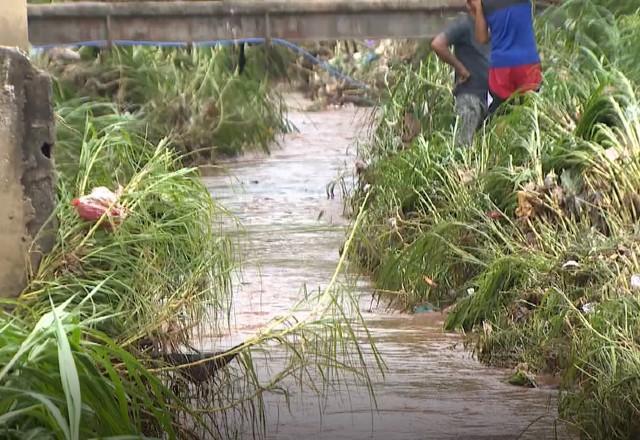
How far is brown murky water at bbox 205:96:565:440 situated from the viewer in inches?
269

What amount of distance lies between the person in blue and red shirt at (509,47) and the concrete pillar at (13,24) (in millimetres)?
5101

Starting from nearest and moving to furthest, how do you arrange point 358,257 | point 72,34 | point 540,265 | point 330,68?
point 540,265, point 358,257, point 72,34, point 330,68

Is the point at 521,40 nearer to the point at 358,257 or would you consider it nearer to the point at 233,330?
the point at 358,257

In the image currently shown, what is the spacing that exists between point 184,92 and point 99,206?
1038 centimetres

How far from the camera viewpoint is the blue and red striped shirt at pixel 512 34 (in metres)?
11.6

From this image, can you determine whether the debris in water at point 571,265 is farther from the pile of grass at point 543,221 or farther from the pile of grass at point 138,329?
the pile of grass at point 138,329

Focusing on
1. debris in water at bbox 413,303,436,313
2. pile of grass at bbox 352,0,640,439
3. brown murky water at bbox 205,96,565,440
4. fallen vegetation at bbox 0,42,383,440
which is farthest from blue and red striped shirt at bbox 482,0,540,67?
fallen vegetation at bbox 0,42,383,440

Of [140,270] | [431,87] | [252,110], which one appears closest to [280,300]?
[140,270]

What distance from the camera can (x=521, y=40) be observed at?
11609 mm

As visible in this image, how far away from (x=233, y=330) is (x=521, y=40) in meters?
4.12

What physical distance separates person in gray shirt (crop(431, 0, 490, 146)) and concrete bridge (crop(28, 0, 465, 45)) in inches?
120

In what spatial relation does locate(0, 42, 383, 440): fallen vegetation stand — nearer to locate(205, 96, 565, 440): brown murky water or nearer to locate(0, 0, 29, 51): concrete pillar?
locate(205, 96, 565, 440): brown murky water

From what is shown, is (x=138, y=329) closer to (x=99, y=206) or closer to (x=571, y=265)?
(x=99, y=206)

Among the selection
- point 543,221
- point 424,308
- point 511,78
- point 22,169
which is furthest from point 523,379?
point 511,78
